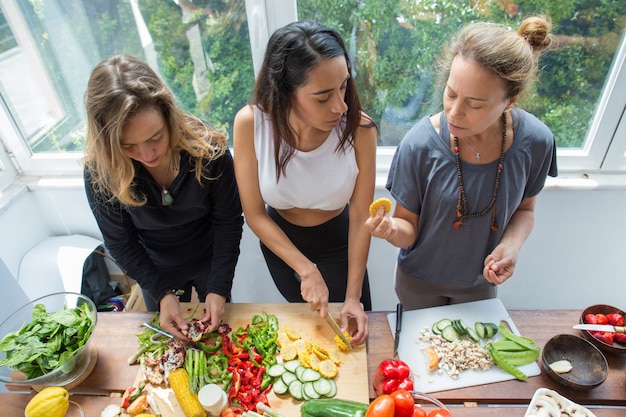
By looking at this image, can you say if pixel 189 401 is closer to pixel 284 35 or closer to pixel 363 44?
pixel 284 35

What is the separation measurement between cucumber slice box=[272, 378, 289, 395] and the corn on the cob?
0.22m

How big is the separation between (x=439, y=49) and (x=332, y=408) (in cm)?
173

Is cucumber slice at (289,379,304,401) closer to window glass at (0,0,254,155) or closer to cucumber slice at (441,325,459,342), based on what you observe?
cucumber slice at (441,325,459,342)

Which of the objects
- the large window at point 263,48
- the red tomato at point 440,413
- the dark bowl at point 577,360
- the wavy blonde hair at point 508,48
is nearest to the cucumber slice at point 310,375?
the red tomato at point 440,413

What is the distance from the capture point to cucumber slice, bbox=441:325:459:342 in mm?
1462

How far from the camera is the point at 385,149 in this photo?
2480 millimetres

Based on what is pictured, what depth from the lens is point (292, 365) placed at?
1416 millimetres

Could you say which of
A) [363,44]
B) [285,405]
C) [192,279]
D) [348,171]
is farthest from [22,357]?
[363,44]

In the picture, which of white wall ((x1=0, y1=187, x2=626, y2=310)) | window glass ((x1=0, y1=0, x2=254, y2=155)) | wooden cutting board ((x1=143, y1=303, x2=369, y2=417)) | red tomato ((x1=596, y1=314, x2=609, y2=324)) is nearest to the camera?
wooden cutting board ((x1=143, y1=303, x2=369, y2=417))

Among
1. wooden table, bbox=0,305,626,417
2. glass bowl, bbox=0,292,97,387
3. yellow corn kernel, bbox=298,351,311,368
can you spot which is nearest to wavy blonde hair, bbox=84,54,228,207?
glass bowl, bbox=0,292,97,387

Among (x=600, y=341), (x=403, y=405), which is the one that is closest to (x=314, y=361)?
(x=403, y=405)

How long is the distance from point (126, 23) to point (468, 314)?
2100mm

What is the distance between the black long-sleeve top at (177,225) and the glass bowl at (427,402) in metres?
0.79

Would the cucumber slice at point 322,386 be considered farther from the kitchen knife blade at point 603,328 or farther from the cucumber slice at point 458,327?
the kitchen knife blade at point 603,328
